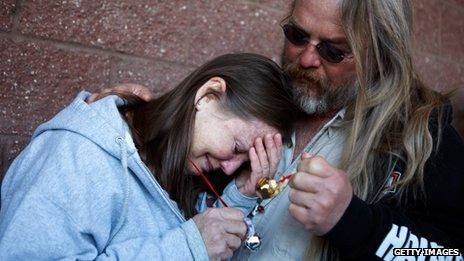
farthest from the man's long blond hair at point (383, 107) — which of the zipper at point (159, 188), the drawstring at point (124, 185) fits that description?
the drawstring at point (124, 185)

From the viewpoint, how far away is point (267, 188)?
6.18 feet

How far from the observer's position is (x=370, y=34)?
202 cm

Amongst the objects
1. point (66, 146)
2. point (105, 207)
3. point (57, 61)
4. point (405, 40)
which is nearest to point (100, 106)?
point (66, 146)

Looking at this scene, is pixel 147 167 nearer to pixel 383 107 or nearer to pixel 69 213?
pixel 69 213

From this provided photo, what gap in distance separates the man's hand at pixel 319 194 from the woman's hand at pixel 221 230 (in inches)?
8.5

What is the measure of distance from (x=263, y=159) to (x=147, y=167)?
1.24 feet

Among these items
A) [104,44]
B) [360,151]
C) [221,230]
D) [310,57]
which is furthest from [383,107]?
[104,44]

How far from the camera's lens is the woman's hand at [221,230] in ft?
5.53

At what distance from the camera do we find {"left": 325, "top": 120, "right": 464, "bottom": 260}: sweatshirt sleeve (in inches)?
62.7

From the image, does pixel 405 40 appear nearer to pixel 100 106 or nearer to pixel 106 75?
pixel 100 106

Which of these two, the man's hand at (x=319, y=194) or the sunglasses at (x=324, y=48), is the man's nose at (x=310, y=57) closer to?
the sunglasses at (x=324, y=48)

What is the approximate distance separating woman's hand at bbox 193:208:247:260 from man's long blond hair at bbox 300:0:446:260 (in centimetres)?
24

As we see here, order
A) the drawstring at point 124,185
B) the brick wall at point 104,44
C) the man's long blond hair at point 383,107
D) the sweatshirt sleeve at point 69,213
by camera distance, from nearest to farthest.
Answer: the sweatshirt sleeve at point 69,213
the drawstring at point 124,185
the man's long blond hair at point 383,107
the brick wall at point 104,44
